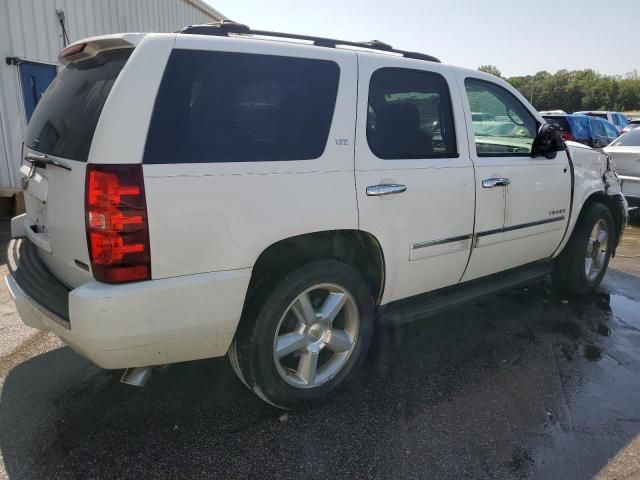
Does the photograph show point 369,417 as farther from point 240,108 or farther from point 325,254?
point 240,108

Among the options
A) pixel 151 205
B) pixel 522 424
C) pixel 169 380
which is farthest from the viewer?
pixel 169 380

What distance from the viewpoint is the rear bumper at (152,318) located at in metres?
2.12

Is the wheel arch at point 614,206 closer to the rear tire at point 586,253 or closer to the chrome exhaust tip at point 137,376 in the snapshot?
the rear tire at point 586,253

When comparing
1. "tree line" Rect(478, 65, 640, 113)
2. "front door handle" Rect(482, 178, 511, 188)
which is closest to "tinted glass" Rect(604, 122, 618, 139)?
"front door handle" Rect(482, 178, 511, 188)

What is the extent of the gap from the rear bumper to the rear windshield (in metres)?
0.62

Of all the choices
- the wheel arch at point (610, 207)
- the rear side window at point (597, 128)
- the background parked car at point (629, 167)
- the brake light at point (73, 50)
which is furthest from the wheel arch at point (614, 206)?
the rear side window at point (597, 128)

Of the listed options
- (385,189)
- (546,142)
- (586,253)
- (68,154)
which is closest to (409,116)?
(385,189)

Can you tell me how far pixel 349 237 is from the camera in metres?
2.85

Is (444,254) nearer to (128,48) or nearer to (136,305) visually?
(136,305)

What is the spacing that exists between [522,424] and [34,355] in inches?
124

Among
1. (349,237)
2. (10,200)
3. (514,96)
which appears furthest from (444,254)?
(10,200)

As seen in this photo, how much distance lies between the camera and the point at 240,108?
7.89 feet

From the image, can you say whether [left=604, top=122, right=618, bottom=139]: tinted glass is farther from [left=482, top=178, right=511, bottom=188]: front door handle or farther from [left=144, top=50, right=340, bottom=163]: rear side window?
[left=144, top=50, right=340, bottom=163]: rear side window

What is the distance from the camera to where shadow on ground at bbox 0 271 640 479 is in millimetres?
2400
